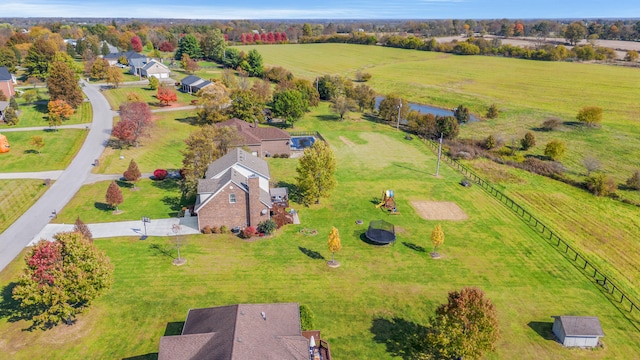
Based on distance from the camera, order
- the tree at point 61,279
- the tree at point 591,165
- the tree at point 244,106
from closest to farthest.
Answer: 1. the tree at point 61,279
2. the tree at point 591,165
3. the tree at point 244,106

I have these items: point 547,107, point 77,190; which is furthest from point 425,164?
point 547,107

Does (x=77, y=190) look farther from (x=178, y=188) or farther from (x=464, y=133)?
(x=464, y=133)

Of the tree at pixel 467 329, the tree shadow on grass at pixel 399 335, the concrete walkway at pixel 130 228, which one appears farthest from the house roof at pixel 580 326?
the concrete walkway at pixel 130 228

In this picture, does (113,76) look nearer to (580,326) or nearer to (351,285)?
(351,285)

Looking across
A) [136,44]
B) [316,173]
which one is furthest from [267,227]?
[136,44]

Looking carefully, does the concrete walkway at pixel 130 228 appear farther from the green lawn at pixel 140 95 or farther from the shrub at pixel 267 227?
the green lawn at pixel 140 95

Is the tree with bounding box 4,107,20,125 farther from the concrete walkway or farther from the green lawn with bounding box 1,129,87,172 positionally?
the concrete walkway
